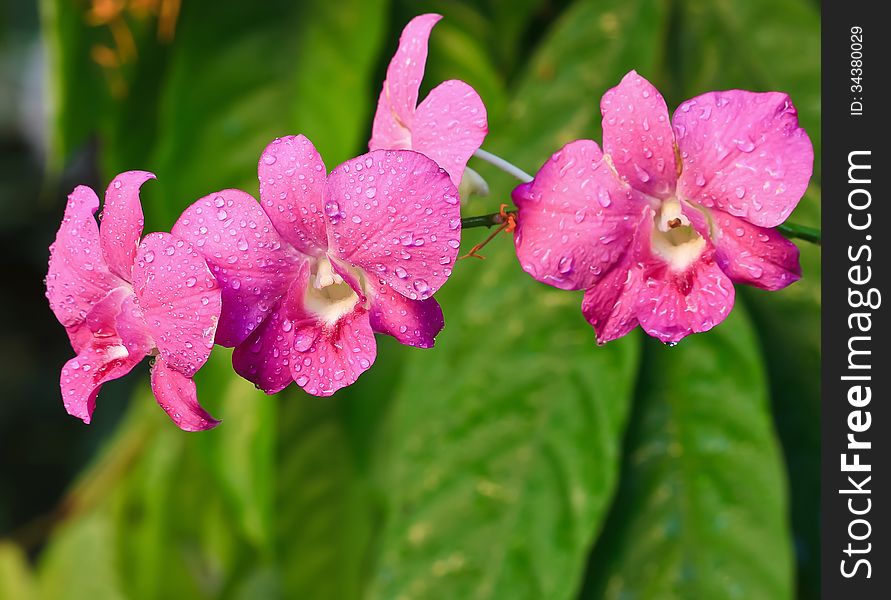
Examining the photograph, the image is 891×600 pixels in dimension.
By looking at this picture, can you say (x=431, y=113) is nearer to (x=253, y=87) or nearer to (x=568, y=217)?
(x=568, y=217)

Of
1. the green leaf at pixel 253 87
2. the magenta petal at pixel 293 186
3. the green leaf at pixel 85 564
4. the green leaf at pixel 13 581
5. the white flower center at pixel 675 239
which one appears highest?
the magenta petal at pixel 293 186

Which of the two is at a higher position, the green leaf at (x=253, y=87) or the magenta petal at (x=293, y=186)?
the magenta petal at (x=293, y=186)

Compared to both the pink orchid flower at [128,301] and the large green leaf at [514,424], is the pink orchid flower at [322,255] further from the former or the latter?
the large green leaf at [514,424]

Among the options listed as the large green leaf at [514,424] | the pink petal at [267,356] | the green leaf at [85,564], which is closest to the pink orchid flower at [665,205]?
the pink petal at [267,356]

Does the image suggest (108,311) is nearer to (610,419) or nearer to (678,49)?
(610,419)

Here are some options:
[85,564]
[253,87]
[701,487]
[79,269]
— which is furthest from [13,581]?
[79,269]

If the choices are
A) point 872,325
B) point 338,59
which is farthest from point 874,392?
point 338,59
